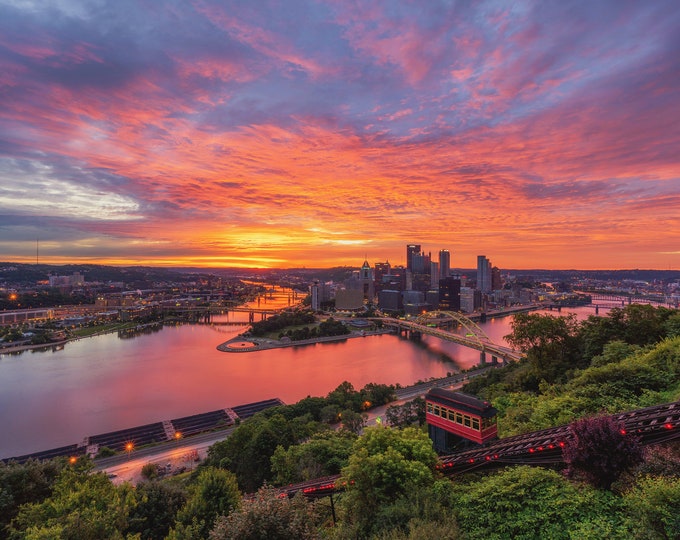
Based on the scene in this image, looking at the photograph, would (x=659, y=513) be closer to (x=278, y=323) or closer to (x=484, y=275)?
(x=278, y=323)

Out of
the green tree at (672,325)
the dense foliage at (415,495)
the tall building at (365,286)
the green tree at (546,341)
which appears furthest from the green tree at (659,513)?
the tall building at (365,286)

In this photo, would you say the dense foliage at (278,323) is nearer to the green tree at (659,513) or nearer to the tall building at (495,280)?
the green tree at (659,513)

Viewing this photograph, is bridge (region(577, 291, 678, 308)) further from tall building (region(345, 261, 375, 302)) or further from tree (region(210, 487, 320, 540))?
tree (region(210, 487, 320, 540))

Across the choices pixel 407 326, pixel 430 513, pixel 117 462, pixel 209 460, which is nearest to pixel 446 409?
pixel 430 513

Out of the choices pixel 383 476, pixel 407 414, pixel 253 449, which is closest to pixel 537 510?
pixel 383 476

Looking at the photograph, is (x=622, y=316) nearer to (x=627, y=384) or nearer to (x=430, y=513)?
(x=627, y=384)

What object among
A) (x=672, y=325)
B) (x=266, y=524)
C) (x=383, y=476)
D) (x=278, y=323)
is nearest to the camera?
(x=266, y=524)
